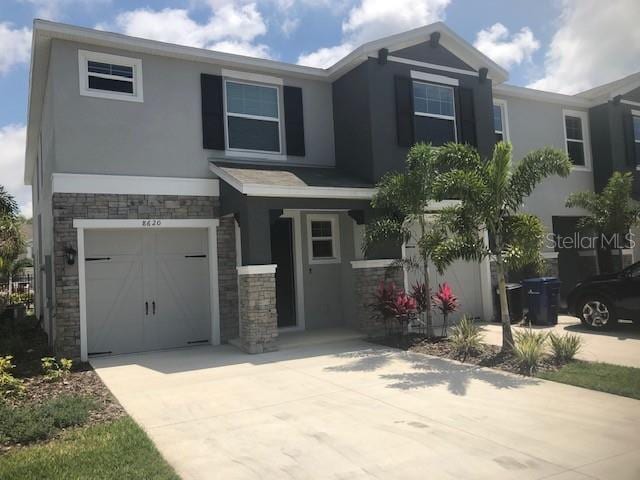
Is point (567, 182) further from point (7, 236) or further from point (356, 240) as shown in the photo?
point (7, 236)

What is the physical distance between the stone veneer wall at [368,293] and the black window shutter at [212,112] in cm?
A: 427

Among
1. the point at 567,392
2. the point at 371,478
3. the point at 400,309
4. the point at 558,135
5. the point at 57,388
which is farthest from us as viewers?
the point at 558,135

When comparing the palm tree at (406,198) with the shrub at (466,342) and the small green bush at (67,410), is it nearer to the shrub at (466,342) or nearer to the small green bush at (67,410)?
the shrub at (466,342)

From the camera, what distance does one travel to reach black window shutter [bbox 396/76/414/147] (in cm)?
1242

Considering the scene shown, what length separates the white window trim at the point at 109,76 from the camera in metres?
10.4

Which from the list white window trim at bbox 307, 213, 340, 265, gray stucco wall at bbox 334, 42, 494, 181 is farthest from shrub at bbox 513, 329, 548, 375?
white window trim at bbox 307, 213, 340, 265

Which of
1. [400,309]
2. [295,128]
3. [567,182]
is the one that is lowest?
[400,309]

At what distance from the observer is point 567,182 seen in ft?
54.9

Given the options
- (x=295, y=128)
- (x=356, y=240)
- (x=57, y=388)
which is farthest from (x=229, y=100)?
(x=57, y=388)

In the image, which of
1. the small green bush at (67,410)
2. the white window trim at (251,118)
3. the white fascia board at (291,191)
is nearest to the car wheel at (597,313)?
the white fascia board at (291,191)

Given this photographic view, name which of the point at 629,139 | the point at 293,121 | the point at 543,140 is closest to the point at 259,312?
the point at 293,121

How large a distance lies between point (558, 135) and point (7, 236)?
17.0 metres

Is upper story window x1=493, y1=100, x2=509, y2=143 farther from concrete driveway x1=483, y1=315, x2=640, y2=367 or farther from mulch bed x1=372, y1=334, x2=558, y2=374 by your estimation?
mulch bed x1=372, y1=334, x2=558, y2=374

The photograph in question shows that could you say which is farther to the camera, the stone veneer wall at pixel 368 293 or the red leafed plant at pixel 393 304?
the stone veneer wall at pixel 368 293
